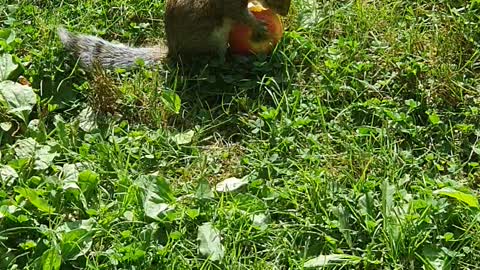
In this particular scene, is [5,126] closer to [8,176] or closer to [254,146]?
[8,176]

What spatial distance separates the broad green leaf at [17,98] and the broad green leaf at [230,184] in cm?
101

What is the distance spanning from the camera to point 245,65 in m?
4.31

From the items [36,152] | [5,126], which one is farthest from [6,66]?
[36,152]

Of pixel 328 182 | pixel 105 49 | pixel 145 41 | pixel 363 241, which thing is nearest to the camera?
pixel 363 241

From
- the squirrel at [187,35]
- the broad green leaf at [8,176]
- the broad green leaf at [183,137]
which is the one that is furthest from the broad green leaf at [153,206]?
the squirrel at [187,35]

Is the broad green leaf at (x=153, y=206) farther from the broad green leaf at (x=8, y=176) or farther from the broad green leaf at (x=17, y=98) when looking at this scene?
the broad green leaf at (x=17, y=98)

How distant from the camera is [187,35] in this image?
432cm

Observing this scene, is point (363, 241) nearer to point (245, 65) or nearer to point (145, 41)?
point (245, 65)

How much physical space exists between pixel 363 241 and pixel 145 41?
6.18 feet

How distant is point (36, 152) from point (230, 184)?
35.0 inches

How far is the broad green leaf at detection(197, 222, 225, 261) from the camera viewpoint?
3.27m

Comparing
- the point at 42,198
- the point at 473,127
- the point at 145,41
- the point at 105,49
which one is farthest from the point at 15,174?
the point at 473,127

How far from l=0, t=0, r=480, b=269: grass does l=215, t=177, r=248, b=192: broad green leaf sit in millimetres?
24

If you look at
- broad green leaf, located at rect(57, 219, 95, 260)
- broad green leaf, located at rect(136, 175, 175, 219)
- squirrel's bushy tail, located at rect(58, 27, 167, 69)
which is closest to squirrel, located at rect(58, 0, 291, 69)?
squirrel's bushy tail, located at rect(58, 27, 167, 69)
